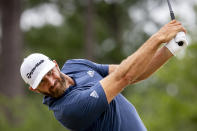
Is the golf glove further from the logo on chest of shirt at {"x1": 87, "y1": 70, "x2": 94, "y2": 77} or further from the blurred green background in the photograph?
the blurred green background

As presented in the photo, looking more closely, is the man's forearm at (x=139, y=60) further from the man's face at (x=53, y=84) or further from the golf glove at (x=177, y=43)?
the man's face at (x=53, y=84)

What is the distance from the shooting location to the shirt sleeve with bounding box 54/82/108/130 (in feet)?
12.6

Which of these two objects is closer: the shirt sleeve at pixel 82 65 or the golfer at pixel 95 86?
the golfer at pixel 95 86

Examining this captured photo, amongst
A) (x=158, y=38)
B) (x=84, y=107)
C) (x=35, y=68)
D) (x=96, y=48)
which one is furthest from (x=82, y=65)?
(x=96, y=48)

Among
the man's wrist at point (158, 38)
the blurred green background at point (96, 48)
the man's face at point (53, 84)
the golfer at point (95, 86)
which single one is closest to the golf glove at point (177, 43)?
the golfer at point (95, 86)

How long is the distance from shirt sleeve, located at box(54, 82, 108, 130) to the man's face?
0.34 ft

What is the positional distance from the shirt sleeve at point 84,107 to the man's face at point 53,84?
0.10m

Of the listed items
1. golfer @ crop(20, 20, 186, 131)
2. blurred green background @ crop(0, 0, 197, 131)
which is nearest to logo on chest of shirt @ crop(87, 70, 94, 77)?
golfer @ crop(20, 20, 186, 131)

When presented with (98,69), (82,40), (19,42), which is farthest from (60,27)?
(98,69)

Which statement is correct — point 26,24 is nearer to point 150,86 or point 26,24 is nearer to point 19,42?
point 19,42

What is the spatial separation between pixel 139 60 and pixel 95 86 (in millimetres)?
391

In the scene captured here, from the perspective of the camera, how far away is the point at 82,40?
18.9m

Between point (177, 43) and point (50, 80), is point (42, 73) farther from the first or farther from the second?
point (177, 43)

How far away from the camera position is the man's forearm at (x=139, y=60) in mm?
3727
